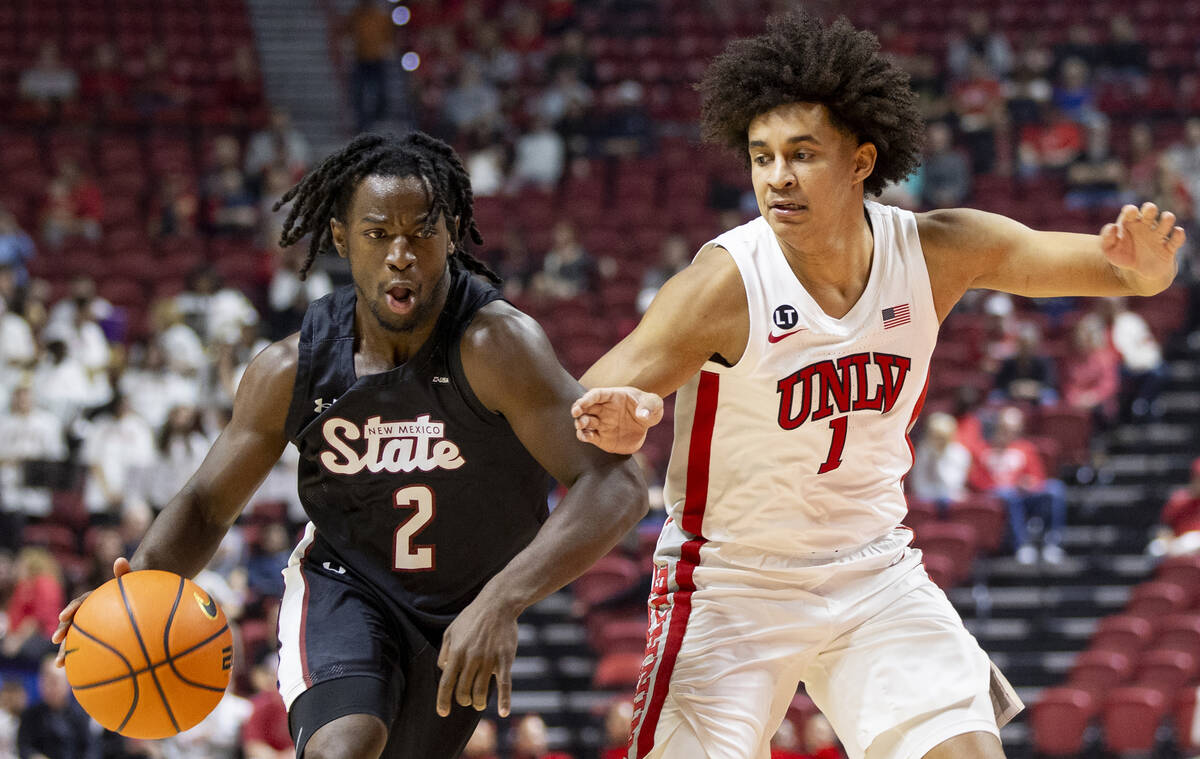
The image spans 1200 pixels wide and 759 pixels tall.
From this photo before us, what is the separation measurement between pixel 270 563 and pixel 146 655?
667 cm

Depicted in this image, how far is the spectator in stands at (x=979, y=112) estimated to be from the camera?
49.2ft

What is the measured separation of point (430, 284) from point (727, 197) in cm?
1126

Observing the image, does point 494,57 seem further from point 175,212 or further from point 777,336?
point 777,336

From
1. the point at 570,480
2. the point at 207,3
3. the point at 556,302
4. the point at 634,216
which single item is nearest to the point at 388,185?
the point at 570,480

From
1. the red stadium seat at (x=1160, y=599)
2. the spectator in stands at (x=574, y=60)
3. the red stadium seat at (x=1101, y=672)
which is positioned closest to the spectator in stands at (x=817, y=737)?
the red stadium seat at (x=1101, y=672)

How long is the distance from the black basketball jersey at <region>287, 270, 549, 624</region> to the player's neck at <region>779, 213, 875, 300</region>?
831mm

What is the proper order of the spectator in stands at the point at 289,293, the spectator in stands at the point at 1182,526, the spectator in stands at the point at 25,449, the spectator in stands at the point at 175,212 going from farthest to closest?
the spectator in stands at the point at 175,212 → the spectator in stands at the point at 289,293 → the spectator in stands at the point at 25,449 → the spectator in stands at the point at 1182,526

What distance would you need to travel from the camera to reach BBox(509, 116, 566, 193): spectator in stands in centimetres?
1548

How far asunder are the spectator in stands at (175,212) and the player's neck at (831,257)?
11.5 metres

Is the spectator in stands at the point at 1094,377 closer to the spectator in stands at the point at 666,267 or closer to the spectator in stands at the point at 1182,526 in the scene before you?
the spectator in stands at the point at 1182,526

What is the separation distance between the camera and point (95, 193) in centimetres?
1479

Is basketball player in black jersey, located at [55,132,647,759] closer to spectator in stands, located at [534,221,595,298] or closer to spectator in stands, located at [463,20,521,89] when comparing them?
spectator in stands, located at [534,221,595,298]

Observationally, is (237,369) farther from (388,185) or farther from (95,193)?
(388,185)

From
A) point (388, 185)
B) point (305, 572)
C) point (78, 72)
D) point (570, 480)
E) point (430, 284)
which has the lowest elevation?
point (305, 572)
